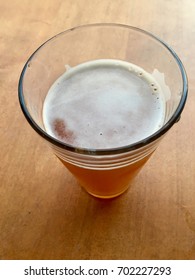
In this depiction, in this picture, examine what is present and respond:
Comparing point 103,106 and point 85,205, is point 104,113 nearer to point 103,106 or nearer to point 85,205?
point 103,106

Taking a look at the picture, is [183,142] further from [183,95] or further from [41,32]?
[41,32]

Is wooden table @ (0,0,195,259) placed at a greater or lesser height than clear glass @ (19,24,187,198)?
lesser

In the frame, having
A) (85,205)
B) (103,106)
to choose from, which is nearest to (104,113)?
(103,106)

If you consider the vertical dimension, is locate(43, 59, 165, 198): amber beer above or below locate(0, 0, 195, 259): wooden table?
above

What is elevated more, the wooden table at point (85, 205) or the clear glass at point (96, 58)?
the clear glass at point (96, 58)

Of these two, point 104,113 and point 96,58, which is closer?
point 104,113

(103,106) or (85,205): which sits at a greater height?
(103,106)
